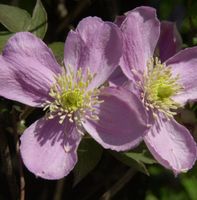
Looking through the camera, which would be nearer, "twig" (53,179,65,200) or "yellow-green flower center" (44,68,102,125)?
"yellow-green flower center" (44,68,102,125)

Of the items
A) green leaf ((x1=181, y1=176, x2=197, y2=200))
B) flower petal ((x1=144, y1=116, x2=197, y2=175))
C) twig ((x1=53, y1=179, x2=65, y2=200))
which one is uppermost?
flower petal ((x1=144, y1=116, x2=197, y2=175))

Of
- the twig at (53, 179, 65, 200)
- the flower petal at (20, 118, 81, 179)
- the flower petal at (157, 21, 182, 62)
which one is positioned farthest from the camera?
the twig at (53, 179, 65, 200)

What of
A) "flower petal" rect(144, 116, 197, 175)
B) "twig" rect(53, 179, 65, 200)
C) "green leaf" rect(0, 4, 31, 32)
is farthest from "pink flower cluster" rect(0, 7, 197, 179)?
"twig" rect(53, 179, 65, 200)

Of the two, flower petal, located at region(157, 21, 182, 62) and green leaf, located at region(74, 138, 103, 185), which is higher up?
flower petal, located at region(157, 21, 182, 62)

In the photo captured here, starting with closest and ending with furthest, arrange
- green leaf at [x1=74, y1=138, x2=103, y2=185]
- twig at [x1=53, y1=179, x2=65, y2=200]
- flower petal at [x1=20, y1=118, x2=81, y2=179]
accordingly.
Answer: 1. flower petal at [x1=20, y1=118, x2=81, y2=179]
2. green leaf at [x1=74, y1=138, x2=103, y2=185]
3. twig at [x1=53, y1=179, x2=65, y2=200]

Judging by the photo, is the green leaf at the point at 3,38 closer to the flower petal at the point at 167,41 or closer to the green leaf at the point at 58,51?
the green leaf at the point at 58,51

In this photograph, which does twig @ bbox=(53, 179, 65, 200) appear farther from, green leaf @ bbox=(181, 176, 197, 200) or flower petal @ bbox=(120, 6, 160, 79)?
flower petal @ bbox=(120, 6, 160, 79)
